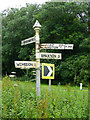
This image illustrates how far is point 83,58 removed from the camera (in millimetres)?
10727

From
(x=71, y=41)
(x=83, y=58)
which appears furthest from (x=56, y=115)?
(x=71, y=41)

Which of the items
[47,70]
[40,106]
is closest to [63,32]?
[47,70]

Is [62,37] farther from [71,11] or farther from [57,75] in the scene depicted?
[57,75]

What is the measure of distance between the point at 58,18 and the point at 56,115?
9.70m

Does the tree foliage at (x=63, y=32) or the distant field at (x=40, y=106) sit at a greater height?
the tree foliage at (x=63, y=32)

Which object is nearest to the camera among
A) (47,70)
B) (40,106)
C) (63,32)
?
(40,106)

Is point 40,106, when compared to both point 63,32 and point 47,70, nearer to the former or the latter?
point 47,70

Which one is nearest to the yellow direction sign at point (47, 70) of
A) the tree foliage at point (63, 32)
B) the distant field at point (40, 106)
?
the distant field at point (40, 106)

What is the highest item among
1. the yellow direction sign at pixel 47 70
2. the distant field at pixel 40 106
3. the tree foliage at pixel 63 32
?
the tree foliage at pixel 63 32

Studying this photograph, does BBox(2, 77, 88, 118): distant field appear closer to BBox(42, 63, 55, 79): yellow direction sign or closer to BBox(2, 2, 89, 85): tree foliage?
BBox(42, 63, 55, 79): yellow direction sign

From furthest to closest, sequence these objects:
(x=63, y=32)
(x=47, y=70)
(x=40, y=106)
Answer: (x=63, y=32) → (x=47, y=70) → (x=40, y=106)

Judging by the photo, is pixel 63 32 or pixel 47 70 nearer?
pixel 47 70

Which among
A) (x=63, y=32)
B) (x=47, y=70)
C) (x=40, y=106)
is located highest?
(x=63, y=32)

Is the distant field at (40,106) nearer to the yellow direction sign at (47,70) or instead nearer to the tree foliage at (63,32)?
the yellow direction sign at (47,70)
